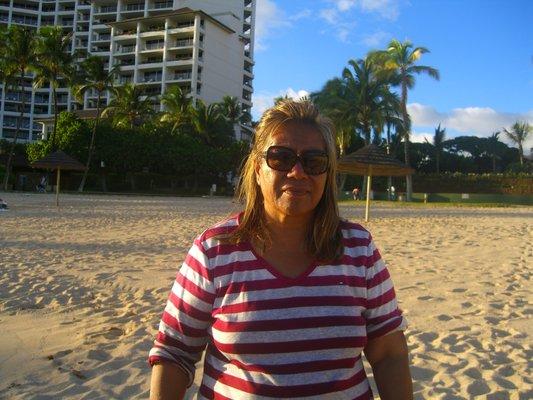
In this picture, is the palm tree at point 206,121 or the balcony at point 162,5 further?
the balcony at point 162,5

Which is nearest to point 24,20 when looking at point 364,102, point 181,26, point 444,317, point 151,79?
point 151,79

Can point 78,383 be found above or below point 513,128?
below

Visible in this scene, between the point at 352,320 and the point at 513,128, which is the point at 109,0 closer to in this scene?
the point at 513,128

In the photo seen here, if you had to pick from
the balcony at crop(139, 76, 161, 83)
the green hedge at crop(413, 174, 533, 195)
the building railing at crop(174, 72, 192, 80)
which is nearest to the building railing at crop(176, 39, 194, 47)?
the building railing at crop(174, 72, 192, 80)

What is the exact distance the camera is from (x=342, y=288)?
1.51 m

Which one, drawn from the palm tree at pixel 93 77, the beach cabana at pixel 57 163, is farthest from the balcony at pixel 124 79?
the beach cabana at pixel 57 163

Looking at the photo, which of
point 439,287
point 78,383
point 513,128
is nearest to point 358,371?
point 78,383

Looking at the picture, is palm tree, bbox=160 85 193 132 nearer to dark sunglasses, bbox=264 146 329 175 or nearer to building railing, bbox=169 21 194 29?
building railing, bbox=169 21 194 29

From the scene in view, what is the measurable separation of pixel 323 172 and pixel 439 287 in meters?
4.61

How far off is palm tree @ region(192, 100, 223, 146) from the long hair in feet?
142

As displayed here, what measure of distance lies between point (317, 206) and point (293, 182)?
0.16 metres

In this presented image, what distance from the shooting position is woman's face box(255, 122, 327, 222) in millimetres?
1606

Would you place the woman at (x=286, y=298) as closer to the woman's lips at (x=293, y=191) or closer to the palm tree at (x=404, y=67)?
the woman's lips at (x=293, y=191)

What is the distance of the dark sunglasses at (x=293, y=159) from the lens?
5.31 feet
